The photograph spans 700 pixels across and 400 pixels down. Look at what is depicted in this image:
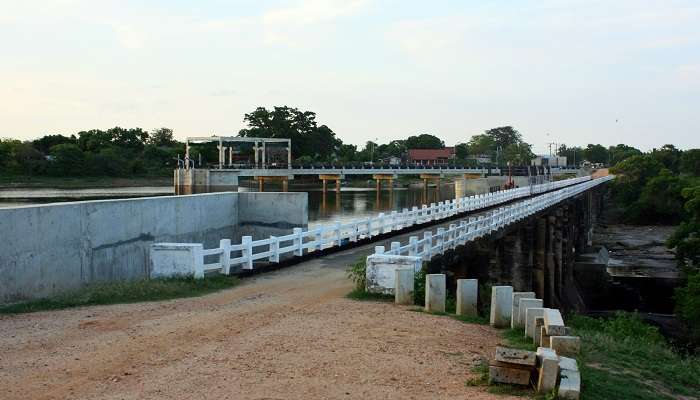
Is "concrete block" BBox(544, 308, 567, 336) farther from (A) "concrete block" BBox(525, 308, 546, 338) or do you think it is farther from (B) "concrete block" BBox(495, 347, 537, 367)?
(B) "concrete block" BBox(495, 347, 537, 367)

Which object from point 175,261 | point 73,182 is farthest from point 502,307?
point 73,182

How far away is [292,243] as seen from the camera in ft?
79.9

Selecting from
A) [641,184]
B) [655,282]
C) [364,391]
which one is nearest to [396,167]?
[641,184]

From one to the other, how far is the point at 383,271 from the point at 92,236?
7.06 m

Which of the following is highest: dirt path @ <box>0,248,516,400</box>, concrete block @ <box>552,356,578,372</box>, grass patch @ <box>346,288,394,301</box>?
concrete block @ <box>552,356,578,372</box>

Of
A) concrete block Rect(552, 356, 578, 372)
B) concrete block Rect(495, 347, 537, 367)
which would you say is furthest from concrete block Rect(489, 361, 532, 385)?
concrete block Rect(552, 356, 578, 372)

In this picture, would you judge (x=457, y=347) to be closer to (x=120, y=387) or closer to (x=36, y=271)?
(x=120, y=387)

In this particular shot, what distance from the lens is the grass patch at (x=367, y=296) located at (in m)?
13.3

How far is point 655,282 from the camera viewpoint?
4775 cm

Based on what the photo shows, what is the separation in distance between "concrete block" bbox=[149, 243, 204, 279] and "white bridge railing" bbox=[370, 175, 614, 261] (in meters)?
3.80

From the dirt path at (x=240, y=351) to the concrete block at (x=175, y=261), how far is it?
2.24 metres

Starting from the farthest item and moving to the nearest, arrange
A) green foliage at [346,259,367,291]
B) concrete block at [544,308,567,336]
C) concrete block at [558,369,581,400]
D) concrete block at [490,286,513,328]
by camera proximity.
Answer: green foliage at [346,259,367,291]
concrete block at [490,286,513,328]
concrete block at [544,308,567,336]
concrete block at [558,369,581,400]

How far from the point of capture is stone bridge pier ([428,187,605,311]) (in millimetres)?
23219

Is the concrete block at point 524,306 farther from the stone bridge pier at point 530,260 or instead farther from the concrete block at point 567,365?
the stone bridge pier at point 530,260
